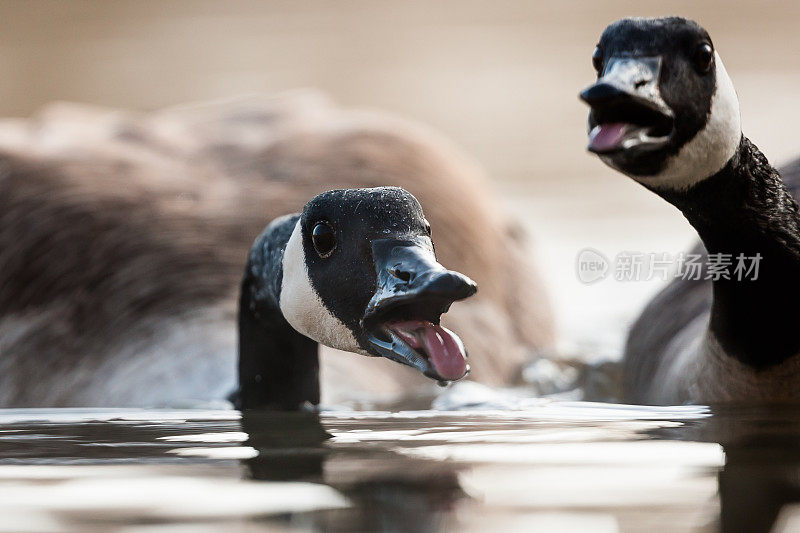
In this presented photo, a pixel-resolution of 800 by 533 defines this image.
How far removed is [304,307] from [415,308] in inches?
27.8

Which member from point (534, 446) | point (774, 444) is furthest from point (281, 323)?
point (774, 444)

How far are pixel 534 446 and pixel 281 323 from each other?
1654 millimetres

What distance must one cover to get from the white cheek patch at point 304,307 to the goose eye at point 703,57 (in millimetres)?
1258

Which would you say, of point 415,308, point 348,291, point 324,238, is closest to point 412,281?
point 415,308

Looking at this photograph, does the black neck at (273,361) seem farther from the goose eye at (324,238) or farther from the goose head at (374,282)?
the goose eye at (324,238)

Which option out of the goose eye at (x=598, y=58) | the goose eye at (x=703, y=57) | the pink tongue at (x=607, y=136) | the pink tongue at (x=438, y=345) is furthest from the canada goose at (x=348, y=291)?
the goose eye at (x=703, y=57)

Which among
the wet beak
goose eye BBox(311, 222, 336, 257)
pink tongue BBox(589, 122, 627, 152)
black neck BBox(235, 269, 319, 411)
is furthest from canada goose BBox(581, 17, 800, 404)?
black neck BBox(235, 269, 319, 411)

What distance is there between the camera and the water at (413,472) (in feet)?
8.32

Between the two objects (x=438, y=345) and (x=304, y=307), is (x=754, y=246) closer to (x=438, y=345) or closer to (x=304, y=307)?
(x=438, y=345)

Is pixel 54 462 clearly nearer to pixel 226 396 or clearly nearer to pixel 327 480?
pixel 327 480

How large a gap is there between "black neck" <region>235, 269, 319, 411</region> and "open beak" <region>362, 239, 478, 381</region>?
1164mm

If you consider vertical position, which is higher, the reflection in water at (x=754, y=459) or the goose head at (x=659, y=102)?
the goose head at (x=659, y=102)

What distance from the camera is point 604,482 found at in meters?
2.82

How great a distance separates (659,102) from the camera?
3.56 meters
